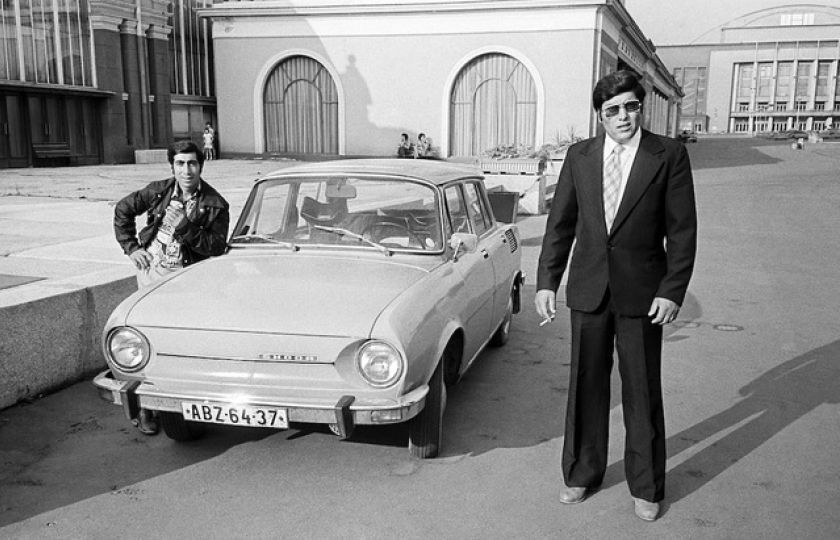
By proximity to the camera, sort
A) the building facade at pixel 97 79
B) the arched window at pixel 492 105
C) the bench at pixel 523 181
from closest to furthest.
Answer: the bench at pixel 523 181 → the building facade at pixel 97 79 → the arched window at pixel 492 105

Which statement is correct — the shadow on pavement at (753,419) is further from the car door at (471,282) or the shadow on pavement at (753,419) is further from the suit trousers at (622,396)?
the car door at (471,282)

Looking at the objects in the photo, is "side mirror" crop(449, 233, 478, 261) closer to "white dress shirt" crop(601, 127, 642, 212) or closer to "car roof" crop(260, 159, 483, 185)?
"car roof" crop(260, 159, 483, 185)

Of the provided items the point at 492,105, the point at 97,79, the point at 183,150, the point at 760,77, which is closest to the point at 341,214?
the point at 183,150

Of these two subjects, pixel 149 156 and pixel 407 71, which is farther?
pixel 407 71

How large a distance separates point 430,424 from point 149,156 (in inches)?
995

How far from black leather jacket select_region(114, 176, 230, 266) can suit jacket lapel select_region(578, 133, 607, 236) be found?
244 centimetres

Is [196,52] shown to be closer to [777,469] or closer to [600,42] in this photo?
[600,42]

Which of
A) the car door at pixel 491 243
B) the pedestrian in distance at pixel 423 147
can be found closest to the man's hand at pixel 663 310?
the car door at pixel 491 243

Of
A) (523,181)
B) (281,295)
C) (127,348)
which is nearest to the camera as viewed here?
(127,348)

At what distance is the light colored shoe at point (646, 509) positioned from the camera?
3453mm

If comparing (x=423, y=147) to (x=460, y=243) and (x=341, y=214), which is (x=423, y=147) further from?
(x=460, y=243)

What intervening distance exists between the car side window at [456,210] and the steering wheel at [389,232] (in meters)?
0.32

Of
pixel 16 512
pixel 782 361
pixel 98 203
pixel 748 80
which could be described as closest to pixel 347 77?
pixel 98 203

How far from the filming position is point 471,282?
15.9 ft
